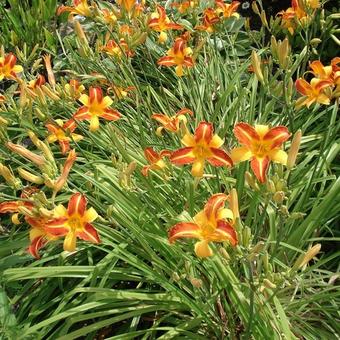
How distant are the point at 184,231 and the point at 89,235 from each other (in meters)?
0.28

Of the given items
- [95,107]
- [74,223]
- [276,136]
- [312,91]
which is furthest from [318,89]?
[74,223]

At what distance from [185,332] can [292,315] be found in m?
0.38

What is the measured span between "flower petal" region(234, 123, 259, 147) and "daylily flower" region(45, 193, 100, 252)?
46 cm

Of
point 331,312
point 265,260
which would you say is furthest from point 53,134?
point 331,312

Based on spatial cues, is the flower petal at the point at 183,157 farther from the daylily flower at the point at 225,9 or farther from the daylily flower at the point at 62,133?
the daylily flower at the point at 225,9

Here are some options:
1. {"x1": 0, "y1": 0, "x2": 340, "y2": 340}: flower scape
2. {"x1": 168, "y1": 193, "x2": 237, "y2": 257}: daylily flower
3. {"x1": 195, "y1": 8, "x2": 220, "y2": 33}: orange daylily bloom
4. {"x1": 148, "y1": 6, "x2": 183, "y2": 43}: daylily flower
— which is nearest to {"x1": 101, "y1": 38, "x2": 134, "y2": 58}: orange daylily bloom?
{"x1": 0, "y1": 0, "x2": 340, "y2": 340}: flower scape

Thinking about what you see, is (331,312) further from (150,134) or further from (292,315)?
(150,134)

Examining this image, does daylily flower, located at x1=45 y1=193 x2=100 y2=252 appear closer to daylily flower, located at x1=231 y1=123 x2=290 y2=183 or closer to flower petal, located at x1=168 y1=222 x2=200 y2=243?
flower petal, located at x1=168 y1=222 x2=200 y2=243

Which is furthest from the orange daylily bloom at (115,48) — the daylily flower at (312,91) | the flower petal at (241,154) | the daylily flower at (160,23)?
the flower petal at (241,154)

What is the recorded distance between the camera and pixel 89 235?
1498mm

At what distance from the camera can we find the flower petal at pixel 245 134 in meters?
1.48

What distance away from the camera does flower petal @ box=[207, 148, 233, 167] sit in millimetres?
1510

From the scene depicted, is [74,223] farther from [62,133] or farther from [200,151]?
[62,133]

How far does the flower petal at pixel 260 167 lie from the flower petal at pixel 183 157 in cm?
19
